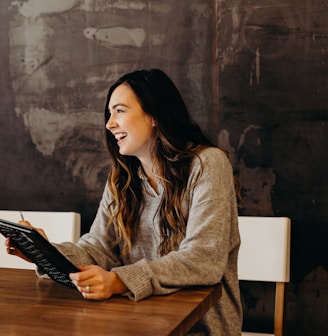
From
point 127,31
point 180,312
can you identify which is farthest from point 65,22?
point 180,312

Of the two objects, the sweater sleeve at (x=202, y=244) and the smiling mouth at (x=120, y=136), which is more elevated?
the smiling mouth at (x=120, y=136)

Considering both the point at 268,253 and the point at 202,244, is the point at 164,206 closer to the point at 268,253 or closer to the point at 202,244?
the point at 202,244

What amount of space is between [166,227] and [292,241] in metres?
0.87

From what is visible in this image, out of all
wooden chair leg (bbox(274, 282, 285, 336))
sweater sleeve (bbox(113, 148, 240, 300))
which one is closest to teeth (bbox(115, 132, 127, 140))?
sweater sleeve (bbox(113, 148, 240, 300))

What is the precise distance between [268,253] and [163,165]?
0.69 metres

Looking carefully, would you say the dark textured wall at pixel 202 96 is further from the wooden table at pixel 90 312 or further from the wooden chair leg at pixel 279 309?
the wooden table at pixel 90 312

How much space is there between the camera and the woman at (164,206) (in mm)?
1621

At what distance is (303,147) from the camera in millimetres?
2467

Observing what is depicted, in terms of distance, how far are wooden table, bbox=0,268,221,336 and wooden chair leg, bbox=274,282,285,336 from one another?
2.48 ft

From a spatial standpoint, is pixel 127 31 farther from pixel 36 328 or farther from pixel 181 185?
pixel 36 328

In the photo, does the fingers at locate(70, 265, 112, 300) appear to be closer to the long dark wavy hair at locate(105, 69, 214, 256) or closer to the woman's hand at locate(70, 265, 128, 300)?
the woman's hand at locate(70, 265, 128, 300)

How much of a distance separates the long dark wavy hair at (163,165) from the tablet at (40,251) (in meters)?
0.33

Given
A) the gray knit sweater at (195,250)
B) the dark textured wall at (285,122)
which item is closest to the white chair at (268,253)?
the dark textured wall at (285,122)

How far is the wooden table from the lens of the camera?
1216 millimetres
